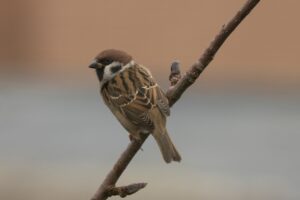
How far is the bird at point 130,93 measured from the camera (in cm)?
405

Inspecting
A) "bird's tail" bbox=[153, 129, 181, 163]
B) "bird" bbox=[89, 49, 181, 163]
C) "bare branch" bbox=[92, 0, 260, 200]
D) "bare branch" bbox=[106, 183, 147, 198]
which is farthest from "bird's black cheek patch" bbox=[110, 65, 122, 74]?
"bare branch" bbox=[106, 183, 147, 198]

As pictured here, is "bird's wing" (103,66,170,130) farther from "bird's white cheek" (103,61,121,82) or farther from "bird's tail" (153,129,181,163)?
"bird's tail" (153,129,181,163)

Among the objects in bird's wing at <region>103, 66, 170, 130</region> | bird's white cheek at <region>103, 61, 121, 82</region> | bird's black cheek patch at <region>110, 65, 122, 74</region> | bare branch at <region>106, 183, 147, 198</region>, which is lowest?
bare branch at <region>106, 183, 147, 198</region>

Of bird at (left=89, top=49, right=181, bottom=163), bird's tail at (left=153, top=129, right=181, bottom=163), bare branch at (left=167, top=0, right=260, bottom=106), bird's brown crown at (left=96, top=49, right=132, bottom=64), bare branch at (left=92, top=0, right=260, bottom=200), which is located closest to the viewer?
bare branch at (left=167, top=0, right=260, bottom=106)

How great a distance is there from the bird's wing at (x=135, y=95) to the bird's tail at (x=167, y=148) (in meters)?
0.14

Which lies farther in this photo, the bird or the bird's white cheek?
the bird's white cheek

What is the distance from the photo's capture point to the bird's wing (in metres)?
4.12

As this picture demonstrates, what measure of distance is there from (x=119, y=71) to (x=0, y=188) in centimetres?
475

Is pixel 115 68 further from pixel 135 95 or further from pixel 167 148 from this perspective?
pixel 167 148

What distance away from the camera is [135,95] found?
422 centimetres

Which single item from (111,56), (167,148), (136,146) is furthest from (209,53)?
(111,56)

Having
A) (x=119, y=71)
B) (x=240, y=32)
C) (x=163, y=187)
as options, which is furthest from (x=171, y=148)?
(x=240, y=32)

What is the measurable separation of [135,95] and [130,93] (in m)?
0.03

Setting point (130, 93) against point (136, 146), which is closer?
point (136, 146)
